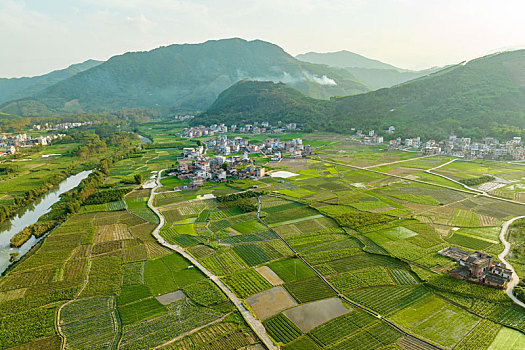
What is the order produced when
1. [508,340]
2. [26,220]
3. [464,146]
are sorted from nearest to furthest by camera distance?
[508,340], [26,220], [464,146]

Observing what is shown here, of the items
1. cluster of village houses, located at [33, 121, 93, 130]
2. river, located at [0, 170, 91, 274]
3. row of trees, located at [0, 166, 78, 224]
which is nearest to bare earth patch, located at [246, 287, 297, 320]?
river, located at [0, 170, 91, 274]

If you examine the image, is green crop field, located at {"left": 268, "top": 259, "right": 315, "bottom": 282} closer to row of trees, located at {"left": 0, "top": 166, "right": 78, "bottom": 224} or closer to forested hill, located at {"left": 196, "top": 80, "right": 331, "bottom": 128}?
row of trees, located at {"left": 0, "top": 166, "right": 78, "bottom": 224}

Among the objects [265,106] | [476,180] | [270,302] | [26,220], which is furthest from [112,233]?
[265,106]

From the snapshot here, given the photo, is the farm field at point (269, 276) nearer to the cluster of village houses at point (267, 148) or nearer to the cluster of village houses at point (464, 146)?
the cluster of village houses at point (267, 148)

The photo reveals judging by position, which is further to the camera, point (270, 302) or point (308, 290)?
point (308, 290)

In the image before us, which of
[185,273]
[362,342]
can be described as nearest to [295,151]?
[185,273]

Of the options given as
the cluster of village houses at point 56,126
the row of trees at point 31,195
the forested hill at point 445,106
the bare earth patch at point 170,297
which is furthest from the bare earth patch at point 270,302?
the cluster of village houses at point 56,126

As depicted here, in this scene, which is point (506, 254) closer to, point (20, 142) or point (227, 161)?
point (227, 161)

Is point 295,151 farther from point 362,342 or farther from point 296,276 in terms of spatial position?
point 362,342
